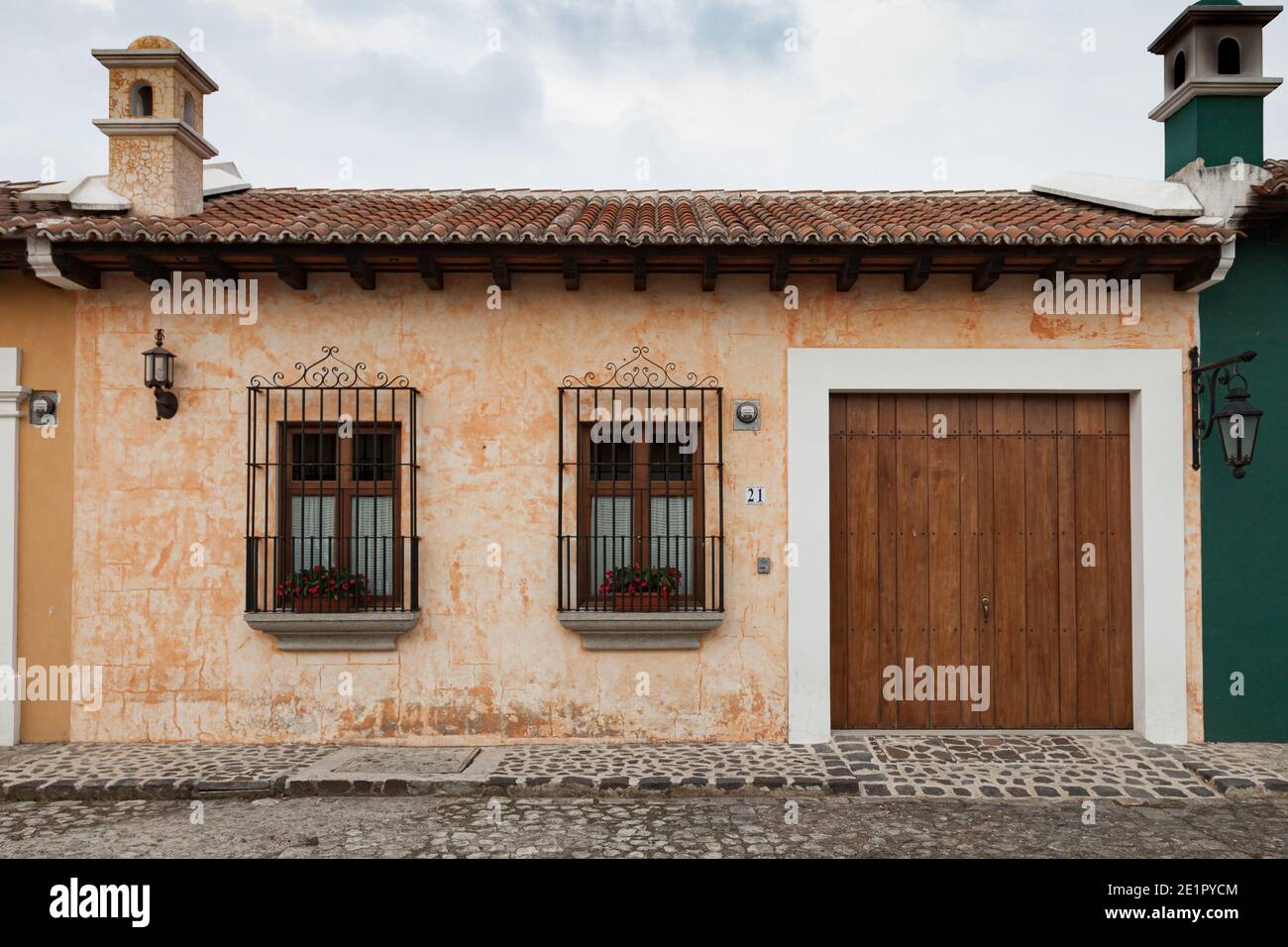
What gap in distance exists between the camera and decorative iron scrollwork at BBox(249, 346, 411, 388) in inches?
272

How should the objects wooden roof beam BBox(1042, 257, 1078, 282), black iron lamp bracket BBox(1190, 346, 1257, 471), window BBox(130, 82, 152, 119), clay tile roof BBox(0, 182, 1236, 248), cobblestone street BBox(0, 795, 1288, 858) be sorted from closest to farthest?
1. cobblestone street BBox(0, 795, 1288, 858)
2. clay tile roof BBox(0, 182, 1236, 248)
3. wooden roof beam BBox(1042, 257, 1078, 282)
4. black iron lamp bracket BBox(1190, 346, 1257, 471)
5. window BBox(130, 82, 152, 119)

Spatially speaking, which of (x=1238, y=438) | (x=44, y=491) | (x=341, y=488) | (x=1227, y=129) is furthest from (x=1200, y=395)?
(x=44, y=491)

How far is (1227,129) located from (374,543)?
7.56 m

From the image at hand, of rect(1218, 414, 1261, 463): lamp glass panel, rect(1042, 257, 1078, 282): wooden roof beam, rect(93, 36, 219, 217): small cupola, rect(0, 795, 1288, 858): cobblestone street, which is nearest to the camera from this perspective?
rect(0, 795, 1288, 858): cobblestone street

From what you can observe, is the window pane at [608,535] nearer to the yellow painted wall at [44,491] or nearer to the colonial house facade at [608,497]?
the colonial house facade at [608,497]

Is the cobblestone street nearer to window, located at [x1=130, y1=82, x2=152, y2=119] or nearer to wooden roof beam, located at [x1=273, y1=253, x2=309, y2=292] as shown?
wooden roof beam, located at [x1=273, y1=253, x2=309, y2=292]

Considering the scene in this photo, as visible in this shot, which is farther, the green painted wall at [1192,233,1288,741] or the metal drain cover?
the green painted wall at [1192,233,1288,741]

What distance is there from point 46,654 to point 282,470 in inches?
90.2

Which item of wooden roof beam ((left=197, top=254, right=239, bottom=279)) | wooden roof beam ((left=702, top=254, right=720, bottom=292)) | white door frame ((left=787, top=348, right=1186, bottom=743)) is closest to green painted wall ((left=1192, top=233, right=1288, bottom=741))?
white door frame ((left=787, top=348, right=1186, bottom=743))

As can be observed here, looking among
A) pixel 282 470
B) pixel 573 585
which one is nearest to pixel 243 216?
pixel 282 470

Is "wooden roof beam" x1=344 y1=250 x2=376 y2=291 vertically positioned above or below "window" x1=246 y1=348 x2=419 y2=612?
above

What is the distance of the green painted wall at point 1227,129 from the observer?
7.08 meters

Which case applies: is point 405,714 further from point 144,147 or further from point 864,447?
point 144,147

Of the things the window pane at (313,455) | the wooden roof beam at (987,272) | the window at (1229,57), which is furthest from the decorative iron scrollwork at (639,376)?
the window at (1229,57)
